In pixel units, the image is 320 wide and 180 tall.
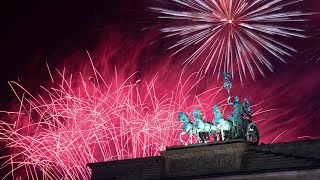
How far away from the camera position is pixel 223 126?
2761cm

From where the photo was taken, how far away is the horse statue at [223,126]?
1086 inches

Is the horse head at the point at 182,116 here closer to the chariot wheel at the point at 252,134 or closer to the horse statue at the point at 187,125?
→ the horse statue at the point at 187,125

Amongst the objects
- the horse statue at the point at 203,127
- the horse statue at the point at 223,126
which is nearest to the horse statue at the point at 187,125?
the horse statue at the point at 203,127

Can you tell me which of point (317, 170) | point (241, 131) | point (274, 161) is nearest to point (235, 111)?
point (241, 131)

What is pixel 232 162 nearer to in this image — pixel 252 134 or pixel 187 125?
pixel 252 134

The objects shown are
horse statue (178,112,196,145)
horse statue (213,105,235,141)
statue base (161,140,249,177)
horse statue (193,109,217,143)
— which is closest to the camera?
statue base (161,140,249,177)

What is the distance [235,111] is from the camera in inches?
1086

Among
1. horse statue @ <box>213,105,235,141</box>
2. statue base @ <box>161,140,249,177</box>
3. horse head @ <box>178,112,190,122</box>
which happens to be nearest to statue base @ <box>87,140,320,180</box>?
statue base @ <box>161,140,249,177</box>

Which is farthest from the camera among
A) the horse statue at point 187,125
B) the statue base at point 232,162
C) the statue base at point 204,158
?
the horse statue at point 187,125

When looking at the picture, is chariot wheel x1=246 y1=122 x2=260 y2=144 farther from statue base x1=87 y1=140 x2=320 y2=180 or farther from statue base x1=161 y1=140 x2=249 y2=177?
statue base x1=161 y1=140 x2=249 y2=177

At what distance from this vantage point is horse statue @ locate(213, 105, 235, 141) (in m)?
27.6

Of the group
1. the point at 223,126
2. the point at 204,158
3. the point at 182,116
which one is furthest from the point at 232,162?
the point at 182,116

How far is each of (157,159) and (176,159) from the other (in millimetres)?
Answer: 1213

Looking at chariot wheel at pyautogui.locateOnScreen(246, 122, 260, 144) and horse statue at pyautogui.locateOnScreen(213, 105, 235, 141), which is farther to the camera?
chariot wheel at pyautogui.locateOnScreen(246, 122, 260, 144)
